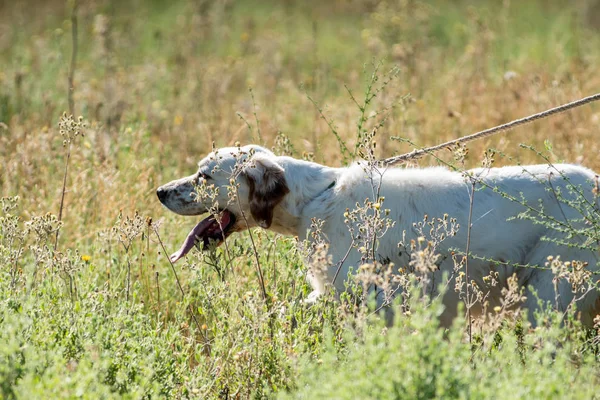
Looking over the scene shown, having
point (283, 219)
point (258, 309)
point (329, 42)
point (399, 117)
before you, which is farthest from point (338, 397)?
point (329, 42)

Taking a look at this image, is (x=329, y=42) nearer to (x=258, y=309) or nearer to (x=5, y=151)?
(x=5, y=151)

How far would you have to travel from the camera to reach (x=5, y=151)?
6.38 meters

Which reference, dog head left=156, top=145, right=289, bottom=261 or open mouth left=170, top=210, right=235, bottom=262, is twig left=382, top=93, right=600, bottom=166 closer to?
dog head left=156, top=145, right=289, bottom=261

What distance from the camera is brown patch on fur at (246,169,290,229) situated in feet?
15.0

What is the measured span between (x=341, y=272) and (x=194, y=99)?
4.82m

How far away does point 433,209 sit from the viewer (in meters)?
4.50

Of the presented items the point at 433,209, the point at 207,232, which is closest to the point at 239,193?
the point at 207,232

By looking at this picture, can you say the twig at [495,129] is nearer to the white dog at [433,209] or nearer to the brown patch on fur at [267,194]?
the white dog at [433,209]

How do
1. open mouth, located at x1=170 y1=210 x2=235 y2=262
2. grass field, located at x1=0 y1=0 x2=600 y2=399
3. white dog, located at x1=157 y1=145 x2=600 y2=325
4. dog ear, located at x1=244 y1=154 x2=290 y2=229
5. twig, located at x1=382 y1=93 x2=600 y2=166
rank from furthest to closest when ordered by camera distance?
open mouth, located at x1=170 y1=210 x2=235 y2=262, dog ear, located at x1=244 y1=154 x2=290 y2=229, twig, located at x1=382 y1=93 x2=600 y2=166, white dog, located at x1=157 y1=145 x2=600 y2=325, grass field, located at x1=0 y1=0 x2=600 y2=399

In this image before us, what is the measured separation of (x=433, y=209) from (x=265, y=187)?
848mm

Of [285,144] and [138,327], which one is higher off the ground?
[285,144]

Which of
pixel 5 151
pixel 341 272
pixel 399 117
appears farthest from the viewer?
pixel 399 117

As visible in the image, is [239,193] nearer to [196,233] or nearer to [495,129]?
[196,233]

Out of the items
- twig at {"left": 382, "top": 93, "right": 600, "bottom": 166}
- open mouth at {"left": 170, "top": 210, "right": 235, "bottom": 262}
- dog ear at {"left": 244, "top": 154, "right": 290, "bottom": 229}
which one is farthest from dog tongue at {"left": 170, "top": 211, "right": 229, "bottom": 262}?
twig at {"left": 382, "top": 93, "right": 600, "bottom": 166}
